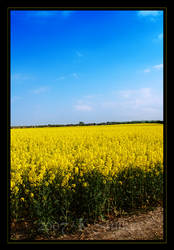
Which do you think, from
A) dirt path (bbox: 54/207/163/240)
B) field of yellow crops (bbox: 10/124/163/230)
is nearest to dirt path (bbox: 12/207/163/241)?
dirt path (bbox: 54/207/163/240)

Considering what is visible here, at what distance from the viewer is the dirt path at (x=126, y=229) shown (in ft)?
14.1

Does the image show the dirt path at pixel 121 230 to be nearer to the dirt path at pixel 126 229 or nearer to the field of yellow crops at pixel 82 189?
the dirt path at pixel 126 229

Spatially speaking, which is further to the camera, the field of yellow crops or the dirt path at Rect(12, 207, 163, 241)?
the field of yellow crops

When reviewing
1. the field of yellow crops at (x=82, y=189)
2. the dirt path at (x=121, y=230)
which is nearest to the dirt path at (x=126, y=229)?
the dirt path at (x=121, y=230)

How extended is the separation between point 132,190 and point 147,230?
1211mm

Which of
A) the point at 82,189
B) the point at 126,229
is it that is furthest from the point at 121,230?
the point at 82,189

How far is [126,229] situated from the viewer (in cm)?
460

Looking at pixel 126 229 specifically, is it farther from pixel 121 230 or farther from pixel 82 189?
pixel 82 189

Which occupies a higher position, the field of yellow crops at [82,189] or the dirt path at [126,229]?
the field of yellow crops at [82,189]

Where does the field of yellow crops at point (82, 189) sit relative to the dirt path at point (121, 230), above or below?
above

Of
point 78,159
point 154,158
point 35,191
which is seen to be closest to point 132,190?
point 154,158

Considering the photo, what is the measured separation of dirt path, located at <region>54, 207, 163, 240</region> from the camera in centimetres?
429

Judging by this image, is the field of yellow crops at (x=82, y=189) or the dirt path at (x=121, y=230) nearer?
the dirt path at (x=121, y=230)

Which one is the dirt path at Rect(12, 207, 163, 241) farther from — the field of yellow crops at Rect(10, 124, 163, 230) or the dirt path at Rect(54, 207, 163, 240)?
the field of yellow crops at Rect(10, 124, 163, 230)
